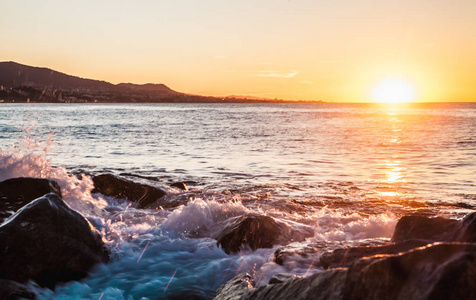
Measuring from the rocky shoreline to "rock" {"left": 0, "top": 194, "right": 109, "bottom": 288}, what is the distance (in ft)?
0.04

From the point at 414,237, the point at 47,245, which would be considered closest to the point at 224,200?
the point at 47,245

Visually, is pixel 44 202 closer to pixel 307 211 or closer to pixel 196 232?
pixel 196 232

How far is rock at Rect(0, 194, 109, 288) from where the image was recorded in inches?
188

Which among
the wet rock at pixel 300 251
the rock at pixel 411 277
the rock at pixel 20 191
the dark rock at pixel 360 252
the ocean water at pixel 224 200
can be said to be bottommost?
the ocean water at pixel 224 200

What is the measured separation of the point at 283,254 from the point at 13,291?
10.5 ft

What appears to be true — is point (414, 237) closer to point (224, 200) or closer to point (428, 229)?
point (428, 229)

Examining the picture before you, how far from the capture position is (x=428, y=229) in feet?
15.2

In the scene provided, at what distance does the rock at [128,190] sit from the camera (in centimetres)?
991

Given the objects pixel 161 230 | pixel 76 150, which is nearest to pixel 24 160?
pixel 161 230

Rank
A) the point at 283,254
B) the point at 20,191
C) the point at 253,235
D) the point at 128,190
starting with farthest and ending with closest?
the point at 128,190, the point at 20,191, the point at 253,235, the point at 283,254

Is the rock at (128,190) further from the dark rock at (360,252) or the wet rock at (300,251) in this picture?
the dark rock at (360,252)

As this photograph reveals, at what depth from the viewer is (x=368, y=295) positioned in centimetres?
227

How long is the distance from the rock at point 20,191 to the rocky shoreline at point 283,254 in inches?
0.6

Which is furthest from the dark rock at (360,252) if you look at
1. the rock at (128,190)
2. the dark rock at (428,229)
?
the rock at (128,190)
